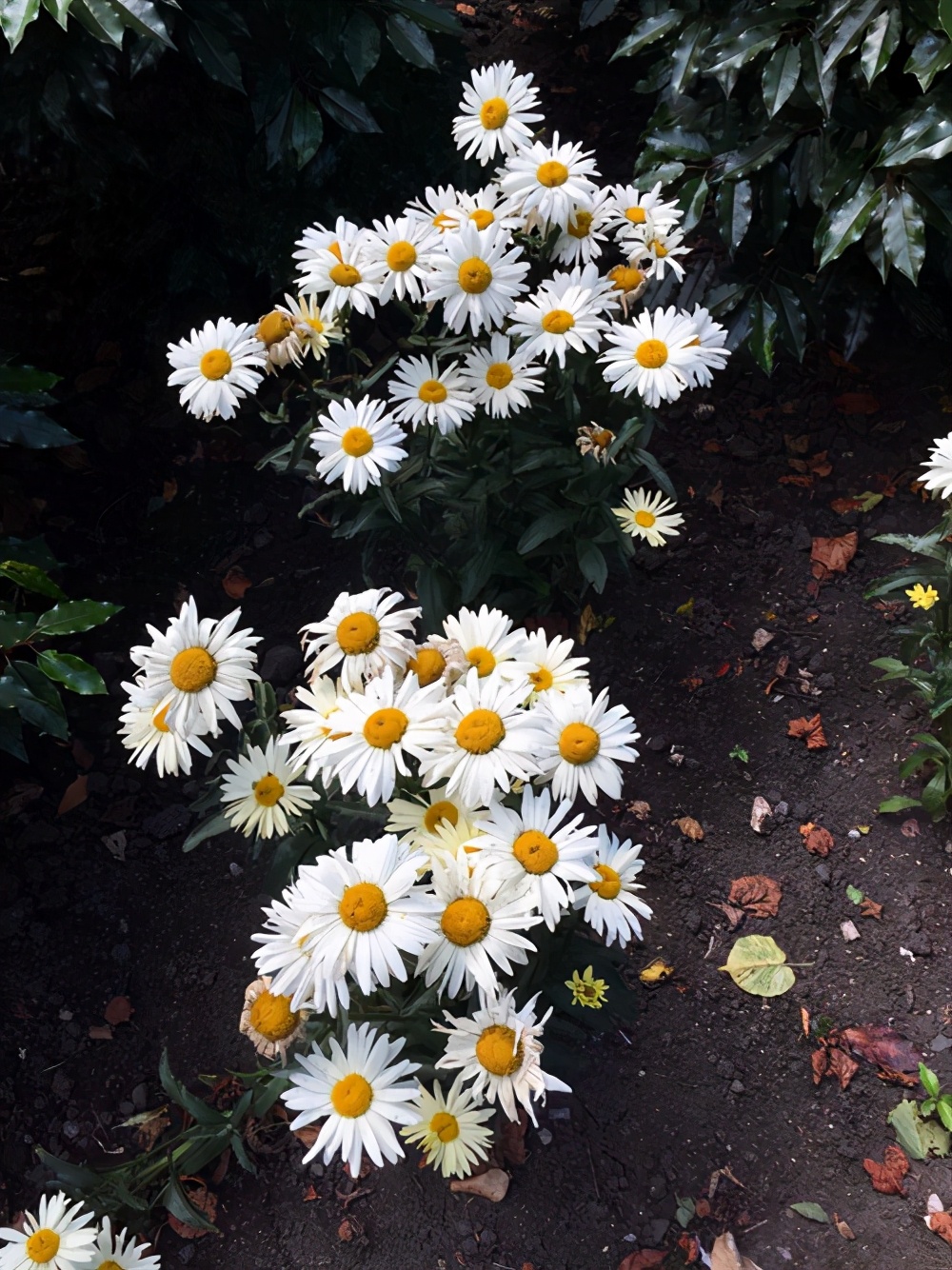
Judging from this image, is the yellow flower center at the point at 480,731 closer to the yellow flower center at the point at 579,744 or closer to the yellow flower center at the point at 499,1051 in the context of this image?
the yellow flower center at the point at 579,744

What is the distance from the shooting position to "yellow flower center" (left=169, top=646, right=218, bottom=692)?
1387 mm

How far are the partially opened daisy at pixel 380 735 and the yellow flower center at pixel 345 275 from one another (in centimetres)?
90

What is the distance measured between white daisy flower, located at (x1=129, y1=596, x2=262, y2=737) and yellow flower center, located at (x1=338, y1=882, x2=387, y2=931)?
0.33 metres

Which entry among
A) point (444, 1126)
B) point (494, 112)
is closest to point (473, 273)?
point (494, 112)

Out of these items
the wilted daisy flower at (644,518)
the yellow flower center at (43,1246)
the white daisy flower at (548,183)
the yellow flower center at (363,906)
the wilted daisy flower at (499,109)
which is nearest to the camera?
the yellow flower center at (363,906)

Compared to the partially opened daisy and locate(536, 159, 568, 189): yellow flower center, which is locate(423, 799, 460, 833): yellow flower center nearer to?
the partially opened daisy

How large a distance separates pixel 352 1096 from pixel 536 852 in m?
0.39

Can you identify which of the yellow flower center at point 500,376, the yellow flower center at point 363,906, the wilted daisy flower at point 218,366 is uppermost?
the yellow flower center at point 500,376

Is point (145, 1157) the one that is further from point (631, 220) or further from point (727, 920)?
point (631, 220)

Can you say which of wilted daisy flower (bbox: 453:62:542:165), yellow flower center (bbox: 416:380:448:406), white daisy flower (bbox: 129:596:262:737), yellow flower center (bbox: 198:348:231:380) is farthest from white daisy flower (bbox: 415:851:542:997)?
wilted daisy flower (bbox: 453:62:542:165)

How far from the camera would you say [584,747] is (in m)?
1.31

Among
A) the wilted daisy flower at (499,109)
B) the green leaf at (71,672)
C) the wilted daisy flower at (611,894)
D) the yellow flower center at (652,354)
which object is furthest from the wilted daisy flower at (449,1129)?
the wilted daisy flower at (499,109)

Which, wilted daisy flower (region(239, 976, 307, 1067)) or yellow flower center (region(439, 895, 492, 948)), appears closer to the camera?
yellow flower center (region(439, 895, 492, 948))

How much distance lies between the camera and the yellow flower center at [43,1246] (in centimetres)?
142
